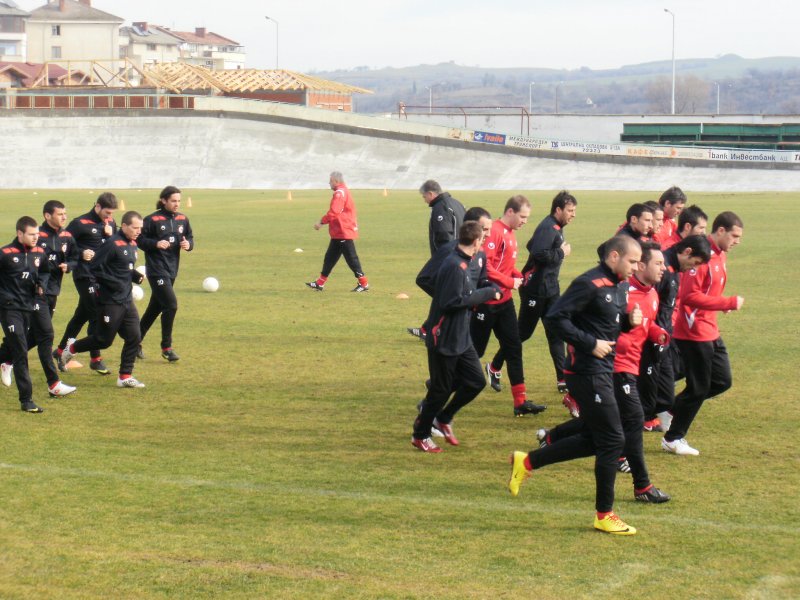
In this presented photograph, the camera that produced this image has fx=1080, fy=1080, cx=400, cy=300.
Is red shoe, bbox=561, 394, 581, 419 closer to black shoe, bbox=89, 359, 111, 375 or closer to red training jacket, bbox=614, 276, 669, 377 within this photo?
red training jacket, bbox=614, 276, 669, 377

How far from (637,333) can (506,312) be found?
2.78 m

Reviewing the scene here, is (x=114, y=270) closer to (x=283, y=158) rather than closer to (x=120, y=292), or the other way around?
(x=120, y=292)

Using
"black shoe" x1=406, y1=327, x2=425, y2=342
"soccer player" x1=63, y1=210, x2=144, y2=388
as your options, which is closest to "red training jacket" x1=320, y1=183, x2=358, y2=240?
"black shoe" x1=406, y1=327, x2=425, y2=342

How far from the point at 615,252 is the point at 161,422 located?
5.14 meters

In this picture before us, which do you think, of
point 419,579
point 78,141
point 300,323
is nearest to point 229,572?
point 419,579

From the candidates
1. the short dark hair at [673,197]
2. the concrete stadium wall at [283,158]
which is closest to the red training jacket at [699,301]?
the short dark hair at [673,197]

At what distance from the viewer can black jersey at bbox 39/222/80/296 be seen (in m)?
11.9

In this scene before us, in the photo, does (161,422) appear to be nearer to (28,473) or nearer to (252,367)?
(28,473)

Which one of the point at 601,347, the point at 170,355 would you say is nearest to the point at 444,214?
the point at 170,355

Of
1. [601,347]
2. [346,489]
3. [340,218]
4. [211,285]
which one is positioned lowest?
[346,489]

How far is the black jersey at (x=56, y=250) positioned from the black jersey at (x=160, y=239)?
1.07 m

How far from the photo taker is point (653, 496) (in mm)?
8141

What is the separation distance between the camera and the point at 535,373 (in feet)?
42.2

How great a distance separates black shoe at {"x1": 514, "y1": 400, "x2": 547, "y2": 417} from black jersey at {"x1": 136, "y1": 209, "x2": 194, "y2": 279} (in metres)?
4.85
